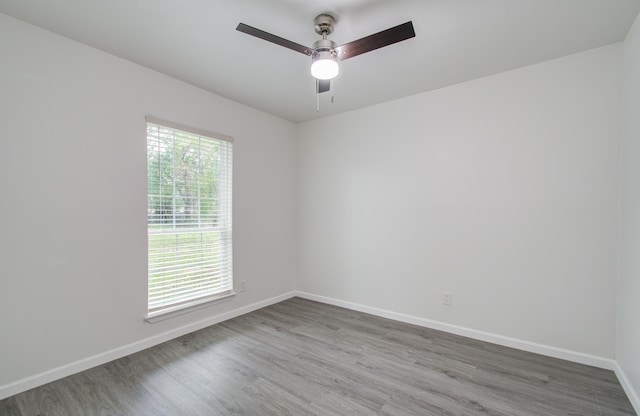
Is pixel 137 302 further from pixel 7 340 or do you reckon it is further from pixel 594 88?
pixel 594 88

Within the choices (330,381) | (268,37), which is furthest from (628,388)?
(268,37)

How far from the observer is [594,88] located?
7.63ft

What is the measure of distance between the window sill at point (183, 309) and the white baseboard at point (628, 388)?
3478 mm

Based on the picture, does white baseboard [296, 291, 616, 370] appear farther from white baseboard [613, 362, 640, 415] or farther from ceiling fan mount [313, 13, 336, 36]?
ceiling fan mount [313, 13, 336, 36]

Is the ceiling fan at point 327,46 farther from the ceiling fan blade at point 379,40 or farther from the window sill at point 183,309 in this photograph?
the window sill at point 183,309

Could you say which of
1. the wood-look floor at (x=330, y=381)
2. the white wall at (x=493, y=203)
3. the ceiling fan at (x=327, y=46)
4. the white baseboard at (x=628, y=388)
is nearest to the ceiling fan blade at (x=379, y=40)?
the ceiling fan at (x=327, y=46)

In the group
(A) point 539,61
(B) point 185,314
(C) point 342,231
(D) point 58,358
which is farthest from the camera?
(C) point 342,231

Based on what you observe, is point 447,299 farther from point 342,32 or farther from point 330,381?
point 342,32

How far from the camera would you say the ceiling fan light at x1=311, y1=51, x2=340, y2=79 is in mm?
1865

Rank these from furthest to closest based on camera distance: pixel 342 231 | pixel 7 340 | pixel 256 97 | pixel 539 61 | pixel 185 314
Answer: pixel 342 231, pixel 256 97, pixel 185 314, pixel 539 61, pixel 7 340

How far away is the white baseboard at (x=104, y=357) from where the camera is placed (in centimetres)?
197

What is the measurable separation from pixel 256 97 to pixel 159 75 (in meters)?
1.00

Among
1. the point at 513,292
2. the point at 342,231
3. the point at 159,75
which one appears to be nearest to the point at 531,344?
the point at 513,292

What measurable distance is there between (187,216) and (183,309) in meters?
0.96
